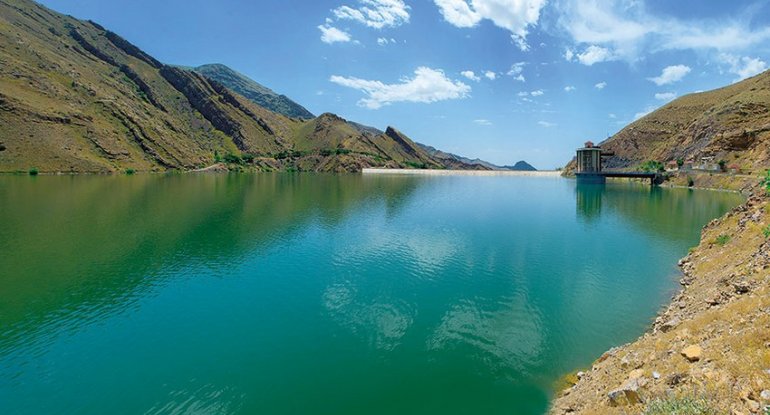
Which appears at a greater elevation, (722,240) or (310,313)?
(722,240)

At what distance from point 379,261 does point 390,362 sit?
18519 mm

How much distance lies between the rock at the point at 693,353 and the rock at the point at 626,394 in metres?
1.95

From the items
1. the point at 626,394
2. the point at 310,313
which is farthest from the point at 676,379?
the point at 310,313

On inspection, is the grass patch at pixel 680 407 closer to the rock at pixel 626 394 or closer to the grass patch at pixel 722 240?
the rock at pixel 626 394

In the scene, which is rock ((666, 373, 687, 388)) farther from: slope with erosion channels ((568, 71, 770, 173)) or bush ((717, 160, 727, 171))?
bush ((717, 160, 727, 171))

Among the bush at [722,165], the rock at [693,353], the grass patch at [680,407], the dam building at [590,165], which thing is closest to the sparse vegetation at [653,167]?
the dam building at [590,165]

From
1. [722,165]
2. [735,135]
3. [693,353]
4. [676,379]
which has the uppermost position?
[735,135]

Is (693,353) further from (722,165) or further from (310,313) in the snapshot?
(722,165)

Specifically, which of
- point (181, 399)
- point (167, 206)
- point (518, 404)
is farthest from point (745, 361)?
point (167, 206)

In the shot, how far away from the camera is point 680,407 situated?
9656 millimetres

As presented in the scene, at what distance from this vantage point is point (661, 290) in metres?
29.2

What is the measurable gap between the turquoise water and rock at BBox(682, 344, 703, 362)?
558cm

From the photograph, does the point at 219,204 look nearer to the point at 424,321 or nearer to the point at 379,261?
the point at 379,261

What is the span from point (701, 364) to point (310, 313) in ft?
66.2
